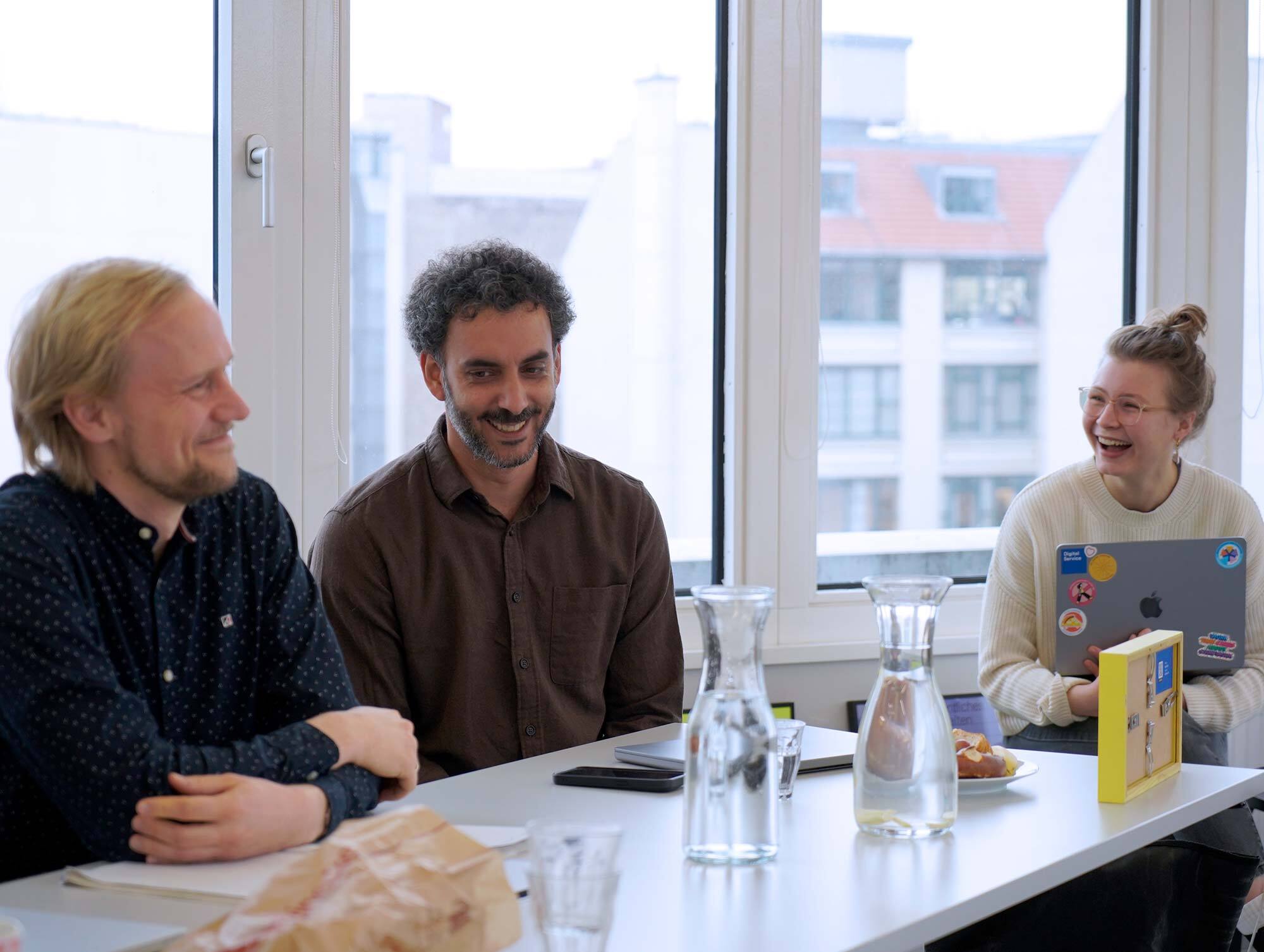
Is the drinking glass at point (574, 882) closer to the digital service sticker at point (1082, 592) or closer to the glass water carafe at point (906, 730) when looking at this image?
the glass water carafe at point (906, 730)

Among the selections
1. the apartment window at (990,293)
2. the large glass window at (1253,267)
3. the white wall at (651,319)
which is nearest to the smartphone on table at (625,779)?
the white wall at (651,319)

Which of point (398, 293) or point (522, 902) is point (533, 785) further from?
point (398, 293)

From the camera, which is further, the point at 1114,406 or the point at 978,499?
the point at 978,499

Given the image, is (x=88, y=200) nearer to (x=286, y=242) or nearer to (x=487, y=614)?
(x=286, y=242)

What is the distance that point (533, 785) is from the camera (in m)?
1.56

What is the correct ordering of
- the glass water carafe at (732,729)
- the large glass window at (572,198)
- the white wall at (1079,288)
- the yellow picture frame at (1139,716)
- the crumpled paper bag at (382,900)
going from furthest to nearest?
the white wall at (1079,288) < the large glass window at (572,198) < the yellow picture frame at (1139,716) < the glass water carafe at (732,729) < the crumpled paper bag at (382,900)

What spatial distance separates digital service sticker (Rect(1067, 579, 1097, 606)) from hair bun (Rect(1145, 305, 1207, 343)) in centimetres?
74

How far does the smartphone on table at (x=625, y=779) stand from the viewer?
1521mm

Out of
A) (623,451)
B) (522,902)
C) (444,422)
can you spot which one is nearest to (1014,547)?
(623,451)

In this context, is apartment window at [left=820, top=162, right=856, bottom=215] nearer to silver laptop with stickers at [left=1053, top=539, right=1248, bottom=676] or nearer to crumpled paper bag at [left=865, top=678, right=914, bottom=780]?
silver laptop with stickers at [left=1053, top=539, right=1248, bottom=676]

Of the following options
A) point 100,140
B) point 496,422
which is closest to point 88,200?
point 100,140

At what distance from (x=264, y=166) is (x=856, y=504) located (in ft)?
5.17

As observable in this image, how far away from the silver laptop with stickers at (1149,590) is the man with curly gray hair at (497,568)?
2.10 ft

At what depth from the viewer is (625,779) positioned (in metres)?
1.54
